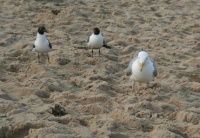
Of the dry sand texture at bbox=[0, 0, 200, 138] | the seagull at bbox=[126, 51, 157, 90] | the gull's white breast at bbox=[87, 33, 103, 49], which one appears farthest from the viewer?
the gull's white breast at bbox=[87, 33, 103, 49]

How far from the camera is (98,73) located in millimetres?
5539

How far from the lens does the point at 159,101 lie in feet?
15.7

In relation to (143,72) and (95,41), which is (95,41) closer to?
(95,41)

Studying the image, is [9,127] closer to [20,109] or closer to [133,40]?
[20,109]

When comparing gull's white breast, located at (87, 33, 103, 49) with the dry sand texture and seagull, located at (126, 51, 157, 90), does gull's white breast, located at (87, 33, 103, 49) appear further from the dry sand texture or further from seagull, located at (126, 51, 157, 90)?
seagull, located at (126, 51, 157, 90)

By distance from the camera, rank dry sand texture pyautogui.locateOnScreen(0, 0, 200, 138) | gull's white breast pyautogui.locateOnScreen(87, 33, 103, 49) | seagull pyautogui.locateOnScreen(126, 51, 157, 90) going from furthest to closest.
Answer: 1. gull's white breast pyautogui.locateOnScreen(87, 33, 103, 49)
2. seagull pyautogui.locateOnScreen(126, 51, 157, 90)
3. dry sand texture pyautogui.locateOnScreen(0, 0, 200, 138)

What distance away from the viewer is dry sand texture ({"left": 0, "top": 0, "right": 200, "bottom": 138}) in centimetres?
384

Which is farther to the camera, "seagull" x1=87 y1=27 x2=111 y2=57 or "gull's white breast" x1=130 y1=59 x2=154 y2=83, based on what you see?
"seagull" x1=87 y1=27 x2=111 y2=57

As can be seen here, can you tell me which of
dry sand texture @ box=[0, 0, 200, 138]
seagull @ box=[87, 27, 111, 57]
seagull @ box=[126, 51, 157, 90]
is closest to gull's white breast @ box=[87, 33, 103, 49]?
seagull @ box=[87, 27, 111, 57]

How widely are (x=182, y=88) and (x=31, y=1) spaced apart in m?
5.30

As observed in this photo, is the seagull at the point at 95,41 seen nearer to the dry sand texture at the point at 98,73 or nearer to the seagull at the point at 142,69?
the dry sand texture at the point at 98,73

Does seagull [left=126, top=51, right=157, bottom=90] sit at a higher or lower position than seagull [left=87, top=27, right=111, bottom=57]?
lower

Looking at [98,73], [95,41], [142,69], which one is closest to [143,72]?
[142,69]

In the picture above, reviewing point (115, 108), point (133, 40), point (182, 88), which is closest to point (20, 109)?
point (115, 108)
